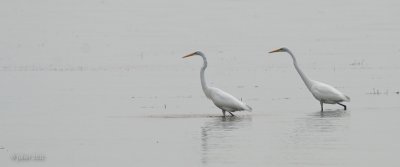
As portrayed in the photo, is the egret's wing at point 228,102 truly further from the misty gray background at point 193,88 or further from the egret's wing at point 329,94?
the egret's wing at point 329,94

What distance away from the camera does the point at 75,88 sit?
2764 centimetres

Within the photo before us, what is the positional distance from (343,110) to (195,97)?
431 centimetres

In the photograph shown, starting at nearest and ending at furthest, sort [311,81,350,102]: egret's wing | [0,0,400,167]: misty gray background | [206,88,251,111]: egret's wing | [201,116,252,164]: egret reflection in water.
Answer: [201,116,252,164]: egret reflection in water, [0,0,400,167]: misty gray background, [206,88,251,111]: egret's wing, [311,81,350,102]: egret's wing

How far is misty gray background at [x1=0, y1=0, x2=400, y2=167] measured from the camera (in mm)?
15609

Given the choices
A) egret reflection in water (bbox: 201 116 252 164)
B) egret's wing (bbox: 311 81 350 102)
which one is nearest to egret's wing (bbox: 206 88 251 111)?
egret reflection in water (bbox: 201 116 252 164)

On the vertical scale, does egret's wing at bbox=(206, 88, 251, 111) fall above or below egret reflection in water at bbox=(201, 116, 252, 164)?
above

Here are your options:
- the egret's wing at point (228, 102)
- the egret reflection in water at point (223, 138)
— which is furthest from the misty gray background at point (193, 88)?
the egret's wing at point (228, 102)

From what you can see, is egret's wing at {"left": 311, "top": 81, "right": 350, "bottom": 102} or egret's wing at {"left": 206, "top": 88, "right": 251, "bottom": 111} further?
egret's wing at {"left": 311, "top": 81, "right": 350, "bottom": 102}

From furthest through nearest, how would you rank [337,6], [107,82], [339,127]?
[337,6]
[107,82]
[339,127]

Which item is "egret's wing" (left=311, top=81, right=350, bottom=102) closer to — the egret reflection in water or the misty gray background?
the misty gray background

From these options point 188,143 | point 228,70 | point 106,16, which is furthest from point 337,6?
point 188,143

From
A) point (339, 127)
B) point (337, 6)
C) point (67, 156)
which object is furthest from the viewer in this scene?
point (337, 6)

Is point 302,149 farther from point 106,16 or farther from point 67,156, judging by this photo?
point 106,16

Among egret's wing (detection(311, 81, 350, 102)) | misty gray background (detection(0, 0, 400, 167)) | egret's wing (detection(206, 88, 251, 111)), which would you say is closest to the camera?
misty gray background (detection(0, 0, 400, 167))
